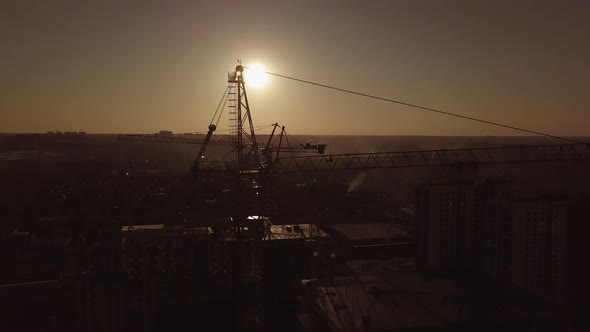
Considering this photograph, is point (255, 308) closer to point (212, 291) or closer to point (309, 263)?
point (212, 291)

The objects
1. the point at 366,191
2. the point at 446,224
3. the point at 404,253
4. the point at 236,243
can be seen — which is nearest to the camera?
the point at 236,243

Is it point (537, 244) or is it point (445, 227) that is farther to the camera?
point (445, 227)

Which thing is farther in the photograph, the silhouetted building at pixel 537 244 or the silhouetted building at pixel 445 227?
the silhouetted building at pixel 445 227

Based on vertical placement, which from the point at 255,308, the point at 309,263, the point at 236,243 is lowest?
the point at 255,308

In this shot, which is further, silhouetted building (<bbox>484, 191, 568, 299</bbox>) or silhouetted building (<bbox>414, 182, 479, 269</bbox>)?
silhouetted building (<bbox>414, 182, 479, 269</bbox>)

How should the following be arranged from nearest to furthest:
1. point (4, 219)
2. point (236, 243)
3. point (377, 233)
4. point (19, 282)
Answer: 1. point (236, 243)
2. point (19, 282)
3. point (377, 233)
4. point (4, 219)

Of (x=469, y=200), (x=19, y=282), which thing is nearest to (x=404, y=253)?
(x=469, y=200)

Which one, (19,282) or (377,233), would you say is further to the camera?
(377,233)

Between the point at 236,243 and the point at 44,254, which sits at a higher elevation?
the point at 236,243

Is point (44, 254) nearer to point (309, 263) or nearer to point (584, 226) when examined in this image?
point (309, 263)

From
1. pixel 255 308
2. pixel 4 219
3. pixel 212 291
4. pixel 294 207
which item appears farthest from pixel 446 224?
pixel 4 219
